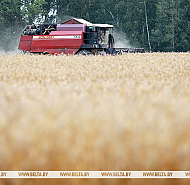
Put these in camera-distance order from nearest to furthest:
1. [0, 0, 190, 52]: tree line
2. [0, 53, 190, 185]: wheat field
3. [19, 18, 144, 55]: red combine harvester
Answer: [0, 53, 190, 185]: wheat field < [19, 18, 144, 55]: red combine harvester < [0, 0, 190, 52]: tree line

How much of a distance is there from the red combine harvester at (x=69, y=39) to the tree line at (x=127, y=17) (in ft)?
80.0

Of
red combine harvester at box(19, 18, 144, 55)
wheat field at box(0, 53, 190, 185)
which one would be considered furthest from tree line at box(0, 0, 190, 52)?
wheat field at box(0, 53, 190, 185)

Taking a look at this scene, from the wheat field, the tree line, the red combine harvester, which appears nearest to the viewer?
the wheat field

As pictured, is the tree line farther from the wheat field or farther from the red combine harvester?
the wheat field

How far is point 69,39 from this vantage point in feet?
57.6

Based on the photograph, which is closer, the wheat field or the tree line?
the wheat field

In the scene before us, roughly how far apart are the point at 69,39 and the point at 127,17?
30720 millimetres

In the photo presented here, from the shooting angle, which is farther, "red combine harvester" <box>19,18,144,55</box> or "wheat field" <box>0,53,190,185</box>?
"red combine harvester" <box>19,18,144,55</box>

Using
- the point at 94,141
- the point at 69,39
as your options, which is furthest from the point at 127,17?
the point at 94,141

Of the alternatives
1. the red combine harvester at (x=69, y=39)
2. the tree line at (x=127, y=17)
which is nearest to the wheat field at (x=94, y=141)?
the red combine harvester at (x=69, y=39)

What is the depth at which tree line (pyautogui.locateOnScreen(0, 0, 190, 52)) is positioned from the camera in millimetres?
41812

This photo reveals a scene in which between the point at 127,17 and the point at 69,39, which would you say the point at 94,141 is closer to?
the point at 69,39

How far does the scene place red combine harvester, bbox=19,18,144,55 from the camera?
17547 mm

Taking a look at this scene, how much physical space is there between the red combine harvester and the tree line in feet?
80.0
